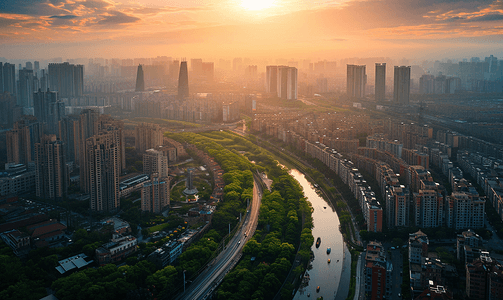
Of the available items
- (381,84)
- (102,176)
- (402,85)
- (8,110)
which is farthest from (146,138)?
(381,84)

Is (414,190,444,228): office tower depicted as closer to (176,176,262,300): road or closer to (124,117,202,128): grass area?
(176,176,262,300): road

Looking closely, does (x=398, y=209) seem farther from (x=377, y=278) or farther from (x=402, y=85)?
(x=402, y=85)

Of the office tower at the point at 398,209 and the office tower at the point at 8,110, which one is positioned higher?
the office tower at the point at 8,110

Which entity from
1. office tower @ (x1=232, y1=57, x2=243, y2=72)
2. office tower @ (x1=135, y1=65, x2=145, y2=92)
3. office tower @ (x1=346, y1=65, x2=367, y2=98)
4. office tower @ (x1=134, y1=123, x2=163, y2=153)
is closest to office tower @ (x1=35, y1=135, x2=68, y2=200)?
office tower @ (x1=134, y1=123, x2=163, y2=153)

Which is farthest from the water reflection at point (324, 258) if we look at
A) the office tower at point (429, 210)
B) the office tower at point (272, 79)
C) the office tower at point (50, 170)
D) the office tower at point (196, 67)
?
the office tower at point (196, 67)

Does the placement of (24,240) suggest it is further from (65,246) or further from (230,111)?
(230,111)

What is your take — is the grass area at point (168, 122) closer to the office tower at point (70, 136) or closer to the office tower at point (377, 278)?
the office tower at point (70, 136)
